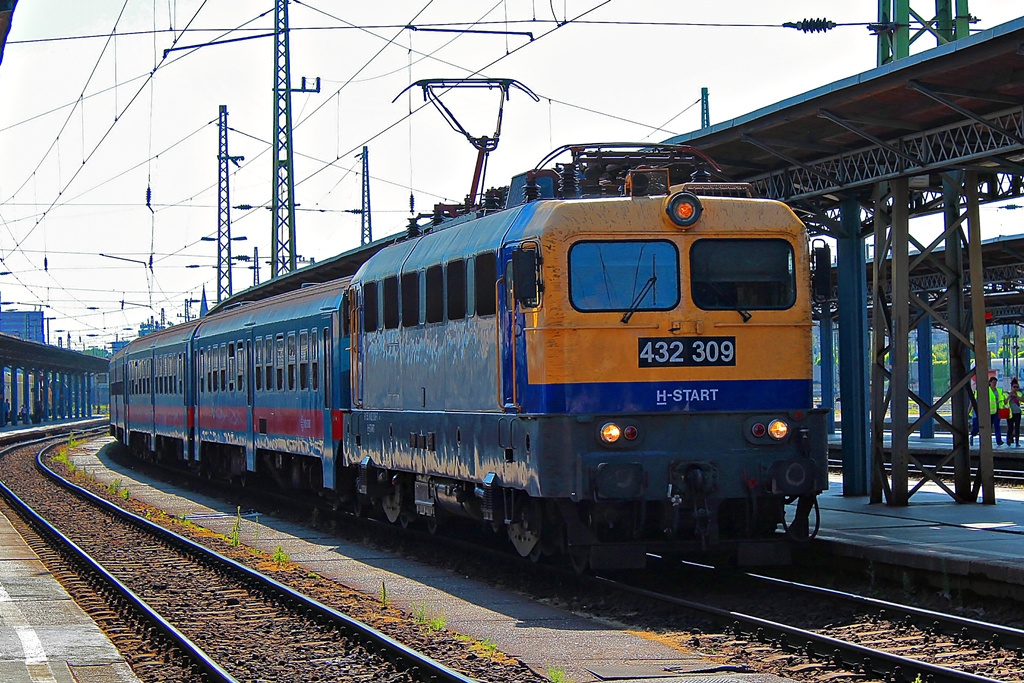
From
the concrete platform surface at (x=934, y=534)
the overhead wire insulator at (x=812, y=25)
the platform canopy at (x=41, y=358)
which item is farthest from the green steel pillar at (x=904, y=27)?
the platform canopy at (x=41, y=358)

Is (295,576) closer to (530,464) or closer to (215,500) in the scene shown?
(530,464)

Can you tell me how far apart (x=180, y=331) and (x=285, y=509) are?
37.6 ft

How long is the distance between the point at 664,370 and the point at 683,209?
1.41 m

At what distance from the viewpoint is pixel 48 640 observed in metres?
11.0

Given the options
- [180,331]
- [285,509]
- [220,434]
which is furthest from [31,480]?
[285,509]

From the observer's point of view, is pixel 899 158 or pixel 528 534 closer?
pixel 528 534

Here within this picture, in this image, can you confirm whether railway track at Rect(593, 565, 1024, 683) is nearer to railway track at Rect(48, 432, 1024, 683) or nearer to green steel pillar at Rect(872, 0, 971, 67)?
railway track at Rect(48, 432, 1024, 683)

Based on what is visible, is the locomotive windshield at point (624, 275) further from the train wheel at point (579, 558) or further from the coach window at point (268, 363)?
the coach window at point (268, 363)

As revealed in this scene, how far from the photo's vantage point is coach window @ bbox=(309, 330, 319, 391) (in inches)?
808

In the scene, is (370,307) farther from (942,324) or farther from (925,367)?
(925,367)

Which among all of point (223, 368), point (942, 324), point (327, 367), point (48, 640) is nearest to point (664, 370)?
point (48, 640)

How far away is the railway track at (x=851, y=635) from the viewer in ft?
29.6

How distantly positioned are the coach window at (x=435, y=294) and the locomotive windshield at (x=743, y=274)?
10.1ft

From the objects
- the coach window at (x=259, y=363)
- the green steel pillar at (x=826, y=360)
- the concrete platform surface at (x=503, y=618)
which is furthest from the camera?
the green steel pillar at (x=826, y=360)
